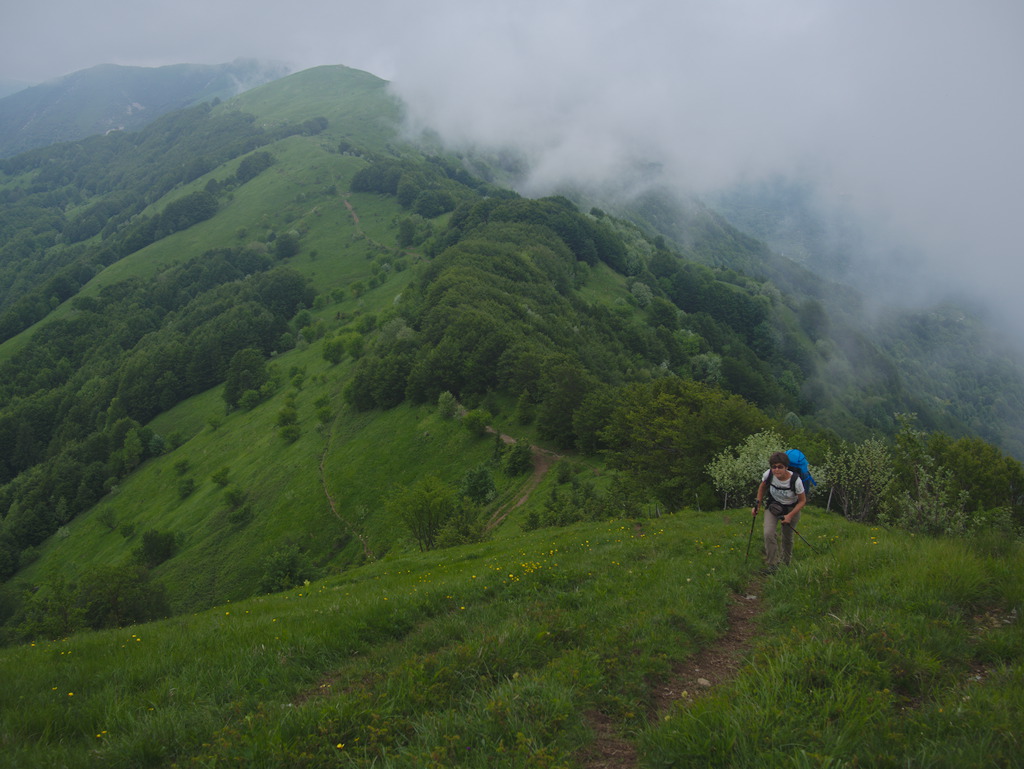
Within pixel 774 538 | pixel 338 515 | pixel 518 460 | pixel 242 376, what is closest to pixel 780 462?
pixel 774 538

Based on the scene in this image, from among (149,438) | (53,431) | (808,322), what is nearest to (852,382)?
(808,322)

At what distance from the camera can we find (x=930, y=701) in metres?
4.58

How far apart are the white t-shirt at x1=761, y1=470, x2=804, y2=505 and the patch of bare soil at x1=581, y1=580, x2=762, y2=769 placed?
219 cm

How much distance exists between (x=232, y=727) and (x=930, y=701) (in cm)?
701

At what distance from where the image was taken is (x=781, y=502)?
10.4 metres

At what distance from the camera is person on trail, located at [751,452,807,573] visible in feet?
33.4

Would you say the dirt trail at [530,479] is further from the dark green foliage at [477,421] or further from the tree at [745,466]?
the tree at [745,466]

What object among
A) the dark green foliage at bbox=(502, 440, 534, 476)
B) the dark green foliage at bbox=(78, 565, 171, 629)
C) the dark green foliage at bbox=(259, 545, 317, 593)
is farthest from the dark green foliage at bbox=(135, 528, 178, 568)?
the dark green foliage at bbox=(502, 440, 534, 476)

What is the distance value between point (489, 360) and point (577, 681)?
65455 millimetres

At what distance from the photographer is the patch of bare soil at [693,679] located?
473 centimetres

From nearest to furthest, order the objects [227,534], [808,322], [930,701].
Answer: [930,701] → [227,534] → [808,322]

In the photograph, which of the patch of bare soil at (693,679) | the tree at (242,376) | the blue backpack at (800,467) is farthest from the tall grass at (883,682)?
the tree at (242,376)

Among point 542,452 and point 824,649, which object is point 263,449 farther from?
point 824,649

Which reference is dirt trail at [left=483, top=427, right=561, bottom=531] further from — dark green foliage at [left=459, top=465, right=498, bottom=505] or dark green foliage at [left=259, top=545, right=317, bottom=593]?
dark green foliage at [left=259, top=545, right=317, bottom=593]
